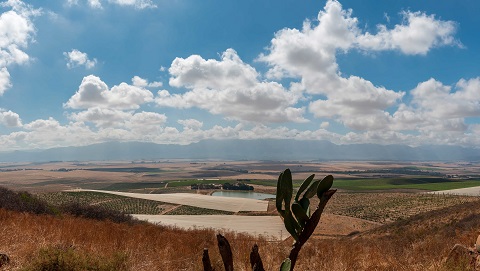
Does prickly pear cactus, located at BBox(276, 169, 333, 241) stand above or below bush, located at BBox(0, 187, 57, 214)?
above

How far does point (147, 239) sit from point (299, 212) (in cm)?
634

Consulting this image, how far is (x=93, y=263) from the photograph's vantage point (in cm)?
628

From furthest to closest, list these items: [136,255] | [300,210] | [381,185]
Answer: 1. [381,185]
2. [136,255]
3. [300,210]

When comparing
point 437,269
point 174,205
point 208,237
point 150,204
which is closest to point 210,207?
point 174,205

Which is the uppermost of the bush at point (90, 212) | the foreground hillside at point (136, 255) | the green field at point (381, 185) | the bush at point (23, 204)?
the foreground hillside at point (136, 255)

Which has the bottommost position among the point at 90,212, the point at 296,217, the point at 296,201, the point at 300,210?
the point at 90,212

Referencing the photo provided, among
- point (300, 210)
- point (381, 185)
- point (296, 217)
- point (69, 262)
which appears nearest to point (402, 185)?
point (381, 185)

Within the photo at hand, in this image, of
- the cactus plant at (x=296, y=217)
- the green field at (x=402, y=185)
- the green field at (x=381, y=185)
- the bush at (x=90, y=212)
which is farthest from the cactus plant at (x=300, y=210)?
the green field at (x=402, y=185)

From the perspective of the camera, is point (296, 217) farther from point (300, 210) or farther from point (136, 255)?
point (136, 255)

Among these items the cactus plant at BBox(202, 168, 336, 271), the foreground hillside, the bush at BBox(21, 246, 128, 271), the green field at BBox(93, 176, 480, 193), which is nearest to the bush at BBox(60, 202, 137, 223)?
the foreground hillside

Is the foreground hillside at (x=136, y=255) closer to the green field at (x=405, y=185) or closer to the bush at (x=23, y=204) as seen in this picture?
the bush at (x=23, y=204)

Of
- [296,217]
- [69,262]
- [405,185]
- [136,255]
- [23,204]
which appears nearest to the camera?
[296,217]

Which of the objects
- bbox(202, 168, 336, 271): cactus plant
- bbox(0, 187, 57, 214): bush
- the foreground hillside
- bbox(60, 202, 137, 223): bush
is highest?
bbox(202, 168, 336, 271): cactus plant

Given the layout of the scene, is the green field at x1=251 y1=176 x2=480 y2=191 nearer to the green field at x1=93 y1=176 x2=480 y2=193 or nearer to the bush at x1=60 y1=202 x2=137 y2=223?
the green field at x1=93 y1=176 x2=480 y2=193
